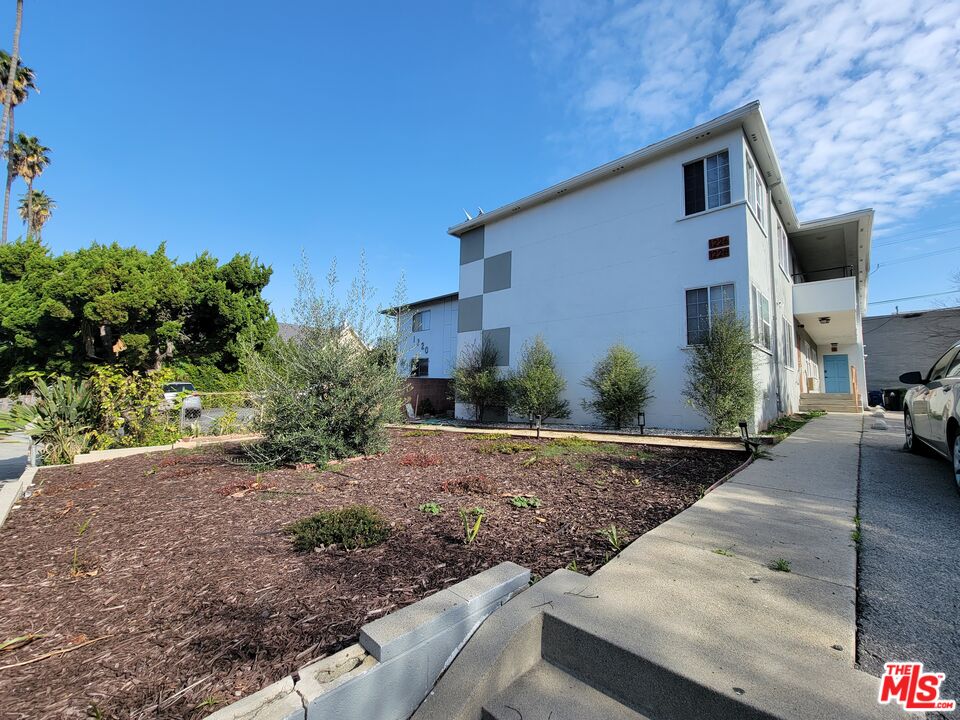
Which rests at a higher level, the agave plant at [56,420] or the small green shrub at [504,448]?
the agave plant at [56,420]

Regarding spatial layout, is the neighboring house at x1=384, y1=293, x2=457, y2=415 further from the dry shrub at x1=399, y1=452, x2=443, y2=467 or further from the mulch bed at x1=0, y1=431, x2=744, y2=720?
the mulch bed at x1=0, y1=431, x2=744, y2=720

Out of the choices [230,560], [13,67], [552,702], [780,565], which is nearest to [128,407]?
[230,560]

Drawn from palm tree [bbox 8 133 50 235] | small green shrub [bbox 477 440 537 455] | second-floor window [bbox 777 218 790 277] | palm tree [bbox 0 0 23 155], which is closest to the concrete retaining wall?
small green shrub [bbox 477 440 537 455]

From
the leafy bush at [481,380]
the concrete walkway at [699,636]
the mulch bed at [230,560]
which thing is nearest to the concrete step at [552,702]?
the concrete walkway at [699,636]

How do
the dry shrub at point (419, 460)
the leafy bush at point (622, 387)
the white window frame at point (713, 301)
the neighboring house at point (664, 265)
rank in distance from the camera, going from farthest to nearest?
the leafy bush at point (622, 387) < the neighboring house at point (664, 265) < the white window frame at point (713, 301) < the dry shrub at point (419, 460)

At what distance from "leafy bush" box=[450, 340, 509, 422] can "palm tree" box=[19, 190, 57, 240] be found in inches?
1336

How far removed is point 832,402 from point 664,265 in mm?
11029

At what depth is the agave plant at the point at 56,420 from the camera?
6156 millimetres

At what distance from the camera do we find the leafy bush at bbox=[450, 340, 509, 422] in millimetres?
13297

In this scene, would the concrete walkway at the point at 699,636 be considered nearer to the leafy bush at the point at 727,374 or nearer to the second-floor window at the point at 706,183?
the leafy bush at the point at 727,374

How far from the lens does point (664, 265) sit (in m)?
10.7

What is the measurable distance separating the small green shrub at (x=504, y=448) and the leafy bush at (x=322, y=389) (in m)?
1.53

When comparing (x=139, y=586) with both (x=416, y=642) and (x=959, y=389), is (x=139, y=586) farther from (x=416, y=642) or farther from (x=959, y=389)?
(x=959, y=389)

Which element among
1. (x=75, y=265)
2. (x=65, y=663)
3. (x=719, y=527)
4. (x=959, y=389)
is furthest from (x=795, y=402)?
(x=75, y=265)
